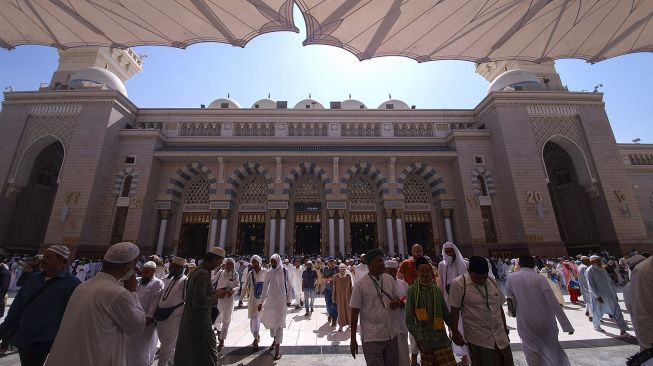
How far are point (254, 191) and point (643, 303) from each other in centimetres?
1715

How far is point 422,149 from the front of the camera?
57.3 ft

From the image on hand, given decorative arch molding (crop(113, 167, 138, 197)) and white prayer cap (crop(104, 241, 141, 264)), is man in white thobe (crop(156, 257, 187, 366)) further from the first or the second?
decorative arch molding (crop(113, 167, 138, 197))

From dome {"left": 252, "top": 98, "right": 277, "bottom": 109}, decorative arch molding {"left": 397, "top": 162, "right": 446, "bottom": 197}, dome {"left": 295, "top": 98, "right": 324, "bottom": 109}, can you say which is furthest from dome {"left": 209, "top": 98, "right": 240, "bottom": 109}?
decorative arch molding {"left": 397, "top": 162, "right": 446, "bottom": 197}

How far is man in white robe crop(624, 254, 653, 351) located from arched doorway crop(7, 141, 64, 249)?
23541 millimetres

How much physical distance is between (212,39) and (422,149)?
14691mm

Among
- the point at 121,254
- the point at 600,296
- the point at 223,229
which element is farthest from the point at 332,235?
the point at 121,254

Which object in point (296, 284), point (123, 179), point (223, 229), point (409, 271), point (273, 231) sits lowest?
point (296, 284)

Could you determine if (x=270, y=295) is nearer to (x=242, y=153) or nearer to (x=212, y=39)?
(x=212, y=39)

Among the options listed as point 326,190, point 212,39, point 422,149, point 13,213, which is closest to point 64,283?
point 212,39

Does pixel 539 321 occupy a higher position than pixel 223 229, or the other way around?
pixel 223 229

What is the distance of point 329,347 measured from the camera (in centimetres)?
467

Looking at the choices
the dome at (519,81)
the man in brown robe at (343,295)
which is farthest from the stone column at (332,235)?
the dome at (519,81)

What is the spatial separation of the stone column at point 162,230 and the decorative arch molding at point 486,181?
17.2 metres

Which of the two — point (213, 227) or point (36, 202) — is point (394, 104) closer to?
point (213, 227)
